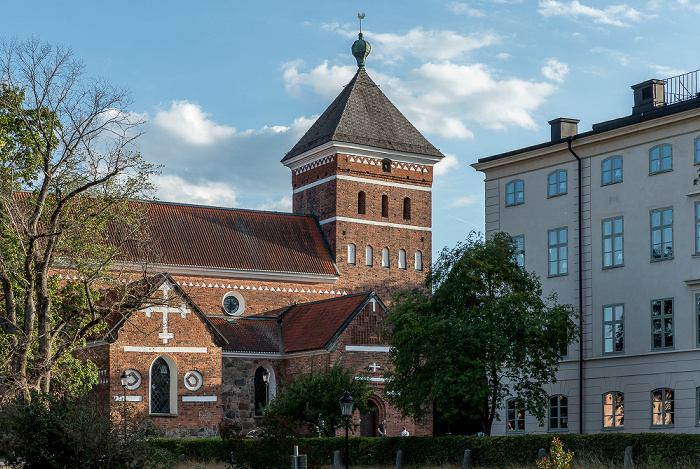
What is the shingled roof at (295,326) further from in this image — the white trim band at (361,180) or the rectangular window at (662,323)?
the rectangular window at (662,323)

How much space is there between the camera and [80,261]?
3506cm

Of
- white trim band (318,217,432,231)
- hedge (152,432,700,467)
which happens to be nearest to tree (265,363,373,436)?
hedge (152,432,700,467)

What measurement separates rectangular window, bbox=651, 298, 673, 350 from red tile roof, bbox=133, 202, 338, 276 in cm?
2282

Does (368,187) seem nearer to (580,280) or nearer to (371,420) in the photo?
(371,420)

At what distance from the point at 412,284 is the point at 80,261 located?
26972mm

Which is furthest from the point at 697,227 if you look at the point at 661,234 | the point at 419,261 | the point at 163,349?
the point at 419,261

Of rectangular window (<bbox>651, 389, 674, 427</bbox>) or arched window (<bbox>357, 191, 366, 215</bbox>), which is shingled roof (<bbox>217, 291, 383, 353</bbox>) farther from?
rectangular window (<bbox>651, 389, 674, 427</bbox>)

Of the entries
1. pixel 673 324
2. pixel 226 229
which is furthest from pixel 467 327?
pixel 226 229

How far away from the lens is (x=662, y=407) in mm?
35438

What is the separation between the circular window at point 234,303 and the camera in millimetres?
53656

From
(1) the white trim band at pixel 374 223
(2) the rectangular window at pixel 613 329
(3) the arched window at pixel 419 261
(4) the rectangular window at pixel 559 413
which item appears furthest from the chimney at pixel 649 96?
(3) the arched window at pixel 419 261

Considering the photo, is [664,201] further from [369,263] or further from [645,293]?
[369,263]

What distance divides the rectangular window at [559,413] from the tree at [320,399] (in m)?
6.83

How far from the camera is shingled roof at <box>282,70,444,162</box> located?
5891cm
